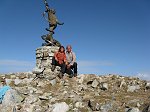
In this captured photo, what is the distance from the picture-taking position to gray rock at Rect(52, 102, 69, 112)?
12.5m

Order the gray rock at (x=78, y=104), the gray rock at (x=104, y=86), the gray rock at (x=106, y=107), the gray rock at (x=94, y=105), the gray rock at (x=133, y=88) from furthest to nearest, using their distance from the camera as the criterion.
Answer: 1. the gray rock at (x=104, y=86)
2. the gray rock at (x=133, y=88)
3. the gray rock at (x=78, y=104)
4. the gray rock at (x=94, y=105)
5. the gray rock at (x=106, y=107)

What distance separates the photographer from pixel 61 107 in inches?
498

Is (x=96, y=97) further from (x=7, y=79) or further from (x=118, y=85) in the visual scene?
(x=7, y=79)

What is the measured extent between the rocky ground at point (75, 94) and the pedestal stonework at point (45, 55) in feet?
3.40

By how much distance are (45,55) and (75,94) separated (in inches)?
196

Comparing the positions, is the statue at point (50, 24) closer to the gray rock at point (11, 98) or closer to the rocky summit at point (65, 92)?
the rocky summit at point (65, 92)

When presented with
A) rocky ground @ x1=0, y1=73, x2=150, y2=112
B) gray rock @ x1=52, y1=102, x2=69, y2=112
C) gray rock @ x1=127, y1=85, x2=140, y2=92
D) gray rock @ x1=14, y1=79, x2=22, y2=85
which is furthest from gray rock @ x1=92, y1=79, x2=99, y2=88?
gray rock @ x1=14, y1=79, x2=22, y2=85

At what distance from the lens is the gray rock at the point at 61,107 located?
12.5 meters

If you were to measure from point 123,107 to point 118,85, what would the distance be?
4.04m

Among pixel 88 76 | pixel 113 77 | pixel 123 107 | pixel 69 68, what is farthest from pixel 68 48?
pixel 123 107

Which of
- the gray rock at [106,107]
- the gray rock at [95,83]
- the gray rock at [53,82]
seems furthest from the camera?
the gray rock at [53,82]

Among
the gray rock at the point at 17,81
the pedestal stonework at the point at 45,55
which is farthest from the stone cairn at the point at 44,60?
the gray rock at the point at 17,81

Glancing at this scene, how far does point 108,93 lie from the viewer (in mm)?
14711

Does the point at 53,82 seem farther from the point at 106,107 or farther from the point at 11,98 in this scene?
the point at 106,107
